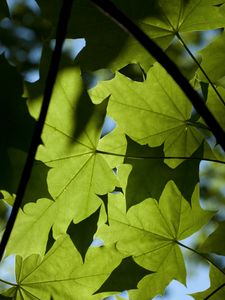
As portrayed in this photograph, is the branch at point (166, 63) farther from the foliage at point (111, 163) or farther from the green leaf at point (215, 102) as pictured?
the green leaf at point (215, 102)

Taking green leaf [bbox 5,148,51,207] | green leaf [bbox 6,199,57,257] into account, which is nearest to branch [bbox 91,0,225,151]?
green leaf [bbox 5,148,51,207]

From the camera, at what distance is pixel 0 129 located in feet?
4.94

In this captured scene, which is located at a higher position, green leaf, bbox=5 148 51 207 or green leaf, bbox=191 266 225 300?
green leaf, bbox=5 148 51 207

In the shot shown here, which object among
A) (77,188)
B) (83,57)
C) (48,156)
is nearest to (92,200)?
(77,188)

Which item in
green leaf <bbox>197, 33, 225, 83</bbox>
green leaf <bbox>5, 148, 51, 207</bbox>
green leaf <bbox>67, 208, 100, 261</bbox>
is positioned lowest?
green leaf <bbox>67, 208, 100, 261</bbox>

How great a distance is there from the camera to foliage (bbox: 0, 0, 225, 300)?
159 cm

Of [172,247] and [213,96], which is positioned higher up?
[213,96]

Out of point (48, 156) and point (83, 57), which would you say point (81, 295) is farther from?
point (83, 57)

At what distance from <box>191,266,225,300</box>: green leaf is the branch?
905 mm

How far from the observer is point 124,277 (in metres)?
1.76

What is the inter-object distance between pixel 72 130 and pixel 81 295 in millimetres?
589

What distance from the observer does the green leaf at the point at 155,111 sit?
1758 millimetres

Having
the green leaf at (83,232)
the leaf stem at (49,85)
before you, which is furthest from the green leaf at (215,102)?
the leaf stem at (49,85)

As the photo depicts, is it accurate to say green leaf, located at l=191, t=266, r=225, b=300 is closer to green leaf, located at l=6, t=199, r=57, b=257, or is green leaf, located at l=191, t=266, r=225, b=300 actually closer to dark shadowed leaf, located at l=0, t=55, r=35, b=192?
green leaf, located at l=6, t=199, r=57, b=257
